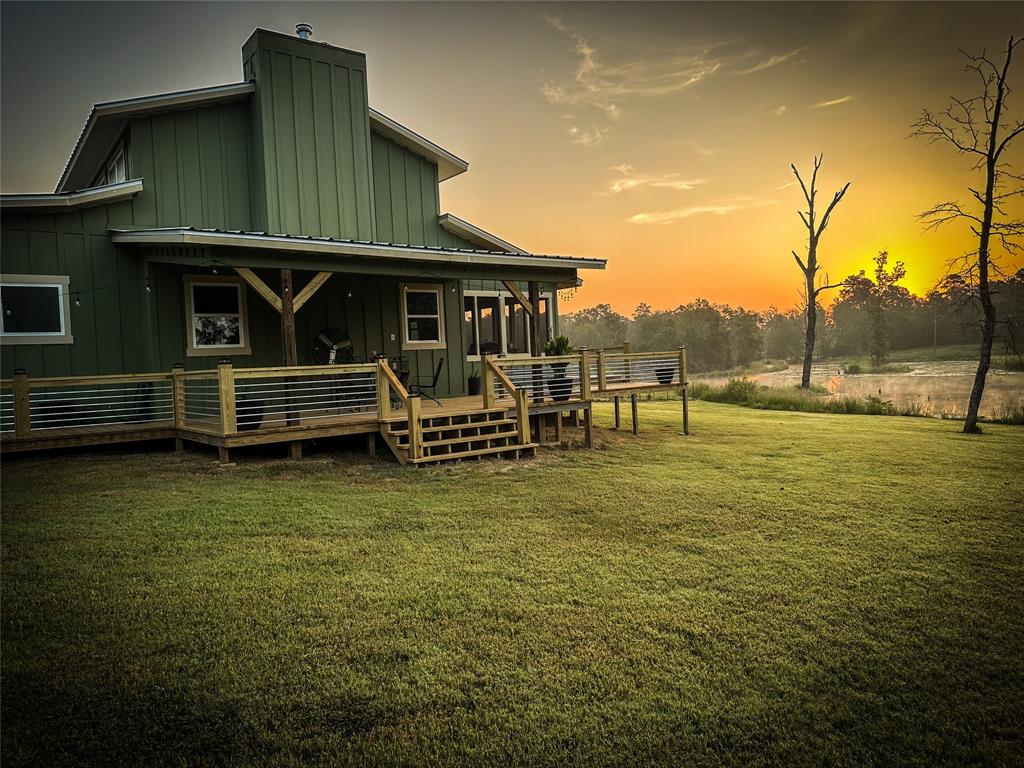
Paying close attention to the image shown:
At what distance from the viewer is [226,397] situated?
26.7 feet

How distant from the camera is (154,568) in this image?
4551 millimetres

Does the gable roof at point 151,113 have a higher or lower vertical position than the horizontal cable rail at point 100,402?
higher

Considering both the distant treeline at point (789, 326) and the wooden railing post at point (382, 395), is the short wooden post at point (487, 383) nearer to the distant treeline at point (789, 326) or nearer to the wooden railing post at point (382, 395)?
the wooden railing post at point (382, 395)

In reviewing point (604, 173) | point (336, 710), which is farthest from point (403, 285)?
point (604, 173)

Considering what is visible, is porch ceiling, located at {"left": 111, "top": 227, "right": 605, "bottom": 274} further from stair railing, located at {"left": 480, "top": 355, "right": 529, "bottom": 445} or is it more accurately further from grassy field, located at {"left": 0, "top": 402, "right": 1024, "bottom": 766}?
grassy field, located at {"left": 0, "top": 402, "right": 1024, "bottom": 766}

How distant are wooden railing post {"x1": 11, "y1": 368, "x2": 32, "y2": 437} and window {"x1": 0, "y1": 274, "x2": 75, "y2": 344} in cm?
119

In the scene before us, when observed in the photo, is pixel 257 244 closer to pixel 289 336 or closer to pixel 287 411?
pixel 289 336

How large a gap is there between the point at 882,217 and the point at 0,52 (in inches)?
1143

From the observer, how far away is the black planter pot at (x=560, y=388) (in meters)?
10.9

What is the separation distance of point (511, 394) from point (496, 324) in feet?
17.0

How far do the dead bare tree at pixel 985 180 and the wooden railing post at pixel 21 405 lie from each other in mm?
16818

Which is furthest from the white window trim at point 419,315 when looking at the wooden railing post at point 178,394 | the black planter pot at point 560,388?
the wooden railing post at point 178,394

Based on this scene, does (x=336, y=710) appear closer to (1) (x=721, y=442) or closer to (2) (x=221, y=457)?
(2) (x=221, y=457)

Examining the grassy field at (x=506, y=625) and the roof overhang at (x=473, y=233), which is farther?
the roof overhang at (x=473, y=233)
